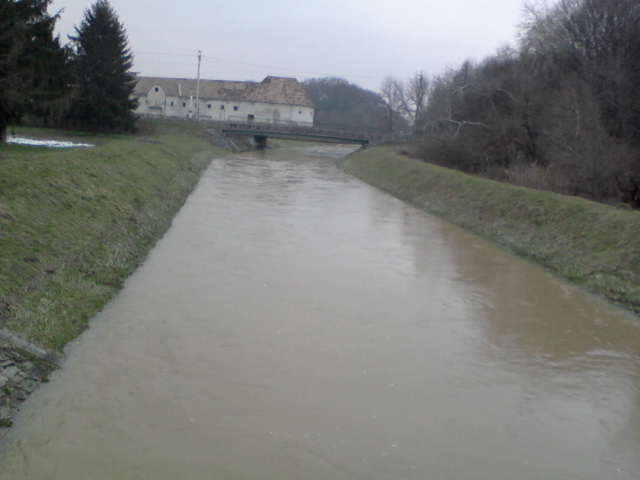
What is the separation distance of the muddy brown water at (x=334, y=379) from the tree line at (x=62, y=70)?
14349 millimetres

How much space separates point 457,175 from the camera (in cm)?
2880

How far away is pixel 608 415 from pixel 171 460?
17.8 ft

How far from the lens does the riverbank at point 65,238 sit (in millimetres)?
8320

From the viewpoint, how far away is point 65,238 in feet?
39.4

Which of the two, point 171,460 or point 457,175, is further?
point 457,175

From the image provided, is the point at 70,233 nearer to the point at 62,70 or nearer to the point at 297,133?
the point at 62,70

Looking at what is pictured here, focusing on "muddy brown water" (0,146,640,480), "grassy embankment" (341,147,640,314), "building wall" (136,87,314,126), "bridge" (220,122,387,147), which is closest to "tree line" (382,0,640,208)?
"grassy embankment" (341,147,640,314)

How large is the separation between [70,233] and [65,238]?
0.49 metres

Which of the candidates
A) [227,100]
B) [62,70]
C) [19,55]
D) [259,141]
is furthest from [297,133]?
[19,55]

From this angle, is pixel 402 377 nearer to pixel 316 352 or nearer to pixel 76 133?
pixel 316 352

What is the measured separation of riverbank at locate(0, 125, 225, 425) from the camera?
8.32m

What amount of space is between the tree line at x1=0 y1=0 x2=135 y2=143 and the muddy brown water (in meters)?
14.3

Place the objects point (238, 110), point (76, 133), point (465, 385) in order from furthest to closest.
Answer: point (238, 110)
point (76, 133)
point (465, 385)

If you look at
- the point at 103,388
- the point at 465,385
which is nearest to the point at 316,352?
the point at 465,385
